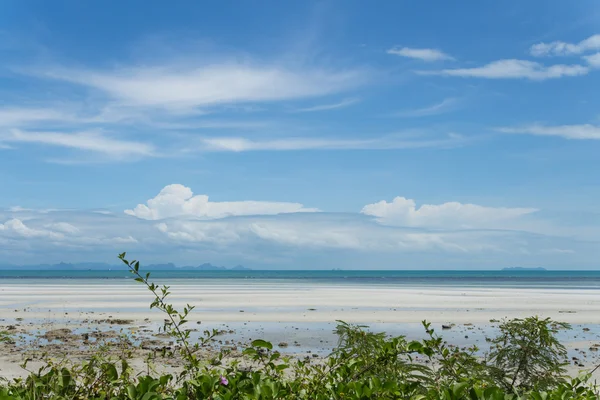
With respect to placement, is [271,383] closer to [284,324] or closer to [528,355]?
[528,355]

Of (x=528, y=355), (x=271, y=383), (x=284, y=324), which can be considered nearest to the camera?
(x=271, y=383)

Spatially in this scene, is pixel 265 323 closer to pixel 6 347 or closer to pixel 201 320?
pixel 201 320

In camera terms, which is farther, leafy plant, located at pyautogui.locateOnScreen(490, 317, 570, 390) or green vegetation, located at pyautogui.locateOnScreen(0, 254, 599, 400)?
leafy plant, located at pyautogui.locateOnScreen(490, 317, 570, 390)

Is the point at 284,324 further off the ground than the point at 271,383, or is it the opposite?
the point at 271,383

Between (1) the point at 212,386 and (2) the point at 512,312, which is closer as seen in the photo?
(1) the point at 212,386

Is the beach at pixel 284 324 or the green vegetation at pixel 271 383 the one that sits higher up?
the green vegetation at pixel 271 383

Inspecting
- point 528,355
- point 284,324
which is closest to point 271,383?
point 528,355

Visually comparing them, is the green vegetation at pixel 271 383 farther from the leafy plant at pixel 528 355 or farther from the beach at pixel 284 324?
the beach at pixel 284 324

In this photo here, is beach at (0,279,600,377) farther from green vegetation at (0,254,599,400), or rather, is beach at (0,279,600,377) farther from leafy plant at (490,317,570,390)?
green vegetation at (0,254,599,400)

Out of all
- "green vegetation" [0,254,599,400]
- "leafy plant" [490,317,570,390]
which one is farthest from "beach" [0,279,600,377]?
"green vegetation" [0,254,599,400]

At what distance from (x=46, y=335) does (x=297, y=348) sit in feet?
25.4

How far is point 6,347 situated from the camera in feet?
50.1

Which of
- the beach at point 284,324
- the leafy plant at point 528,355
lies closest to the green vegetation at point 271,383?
the leafy plant at point 528,355

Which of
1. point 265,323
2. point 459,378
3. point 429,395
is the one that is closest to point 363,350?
point 459,378
